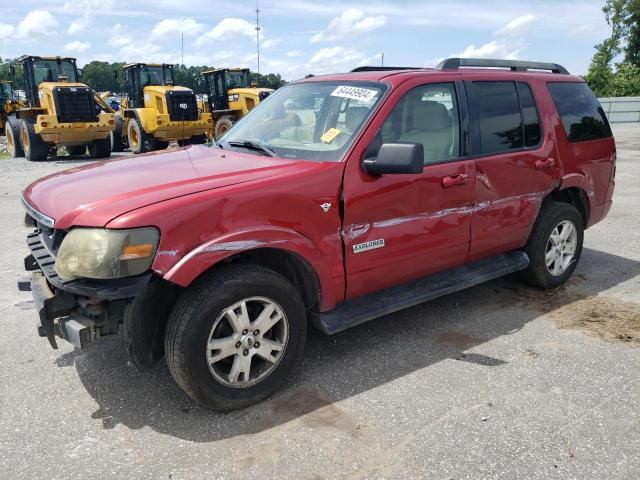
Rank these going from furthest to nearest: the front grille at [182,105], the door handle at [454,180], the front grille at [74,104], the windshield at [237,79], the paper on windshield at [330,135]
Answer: the windshield at [237,79]
the front grille at [182,105]
the front grille at [74,104]
the door handle at [454,180]
the paper on windshield at [330,135]

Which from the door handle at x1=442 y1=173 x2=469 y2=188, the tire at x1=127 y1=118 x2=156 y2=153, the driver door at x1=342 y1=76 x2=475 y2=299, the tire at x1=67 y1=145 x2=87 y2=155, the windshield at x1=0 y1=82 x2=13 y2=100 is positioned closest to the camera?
the driver door at x1=342 y1=76 x2=475 y2=299

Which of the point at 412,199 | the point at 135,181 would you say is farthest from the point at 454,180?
the point at 135,181

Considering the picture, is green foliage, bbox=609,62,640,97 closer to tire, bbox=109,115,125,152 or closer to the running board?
A: tire, bbox=109,115,125,152

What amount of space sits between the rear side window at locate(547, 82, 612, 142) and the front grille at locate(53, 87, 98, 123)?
13.9m

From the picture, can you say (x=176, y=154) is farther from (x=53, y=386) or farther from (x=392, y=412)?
(x=392, y=412)

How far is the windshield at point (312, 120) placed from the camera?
3453 mm

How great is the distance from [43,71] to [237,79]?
6.03 m

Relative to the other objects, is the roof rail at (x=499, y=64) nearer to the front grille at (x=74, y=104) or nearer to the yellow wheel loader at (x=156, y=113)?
the yellow wheel loader at (x=156, y=113)

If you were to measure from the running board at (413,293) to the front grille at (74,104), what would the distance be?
46.0ft

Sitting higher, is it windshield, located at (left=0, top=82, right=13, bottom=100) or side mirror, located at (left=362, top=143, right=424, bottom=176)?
windshield, located at (left=0, top=82, right=13, bottom=100)

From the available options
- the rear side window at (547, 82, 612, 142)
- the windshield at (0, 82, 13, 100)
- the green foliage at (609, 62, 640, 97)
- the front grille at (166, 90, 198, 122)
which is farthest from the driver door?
the green foliage at (609, 62, 640, 97)

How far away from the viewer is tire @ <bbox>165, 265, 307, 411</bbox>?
9.11 ft

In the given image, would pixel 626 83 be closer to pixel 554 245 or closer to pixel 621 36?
pixel 621 36

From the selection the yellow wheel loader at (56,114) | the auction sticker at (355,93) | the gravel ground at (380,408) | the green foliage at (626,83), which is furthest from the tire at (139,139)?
the green foliage at (626,83)
